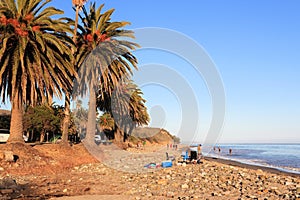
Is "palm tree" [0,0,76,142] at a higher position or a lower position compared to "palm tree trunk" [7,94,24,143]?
higher

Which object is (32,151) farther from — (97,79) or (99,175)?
(97,79)

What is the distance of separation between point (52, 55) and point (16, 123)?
527cm

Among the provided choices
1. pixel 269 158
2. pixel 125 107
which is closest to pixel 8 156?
pixel 125 107

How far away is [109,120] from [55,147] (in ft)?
111

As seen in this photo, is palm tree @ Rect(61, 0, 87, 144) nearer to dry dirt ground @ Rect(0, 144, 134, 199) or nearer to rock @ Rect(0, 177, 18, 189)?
dry dirt ground @ Rect(0, 144, 134, 199)

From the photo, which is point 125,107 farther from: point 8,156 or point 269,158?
point 8,156

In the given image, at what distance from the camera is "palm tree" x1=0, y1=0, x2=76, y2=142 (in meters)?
19.8

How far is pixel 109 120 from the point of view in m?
55.7

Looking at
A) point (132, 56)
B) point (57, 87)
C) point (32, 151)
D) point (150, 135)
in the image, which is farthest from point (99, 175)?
point (150, 135)

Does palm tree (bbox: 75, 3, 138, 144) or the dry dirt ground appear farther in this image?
palm tree (bbox: 75, 3, 138, 144)

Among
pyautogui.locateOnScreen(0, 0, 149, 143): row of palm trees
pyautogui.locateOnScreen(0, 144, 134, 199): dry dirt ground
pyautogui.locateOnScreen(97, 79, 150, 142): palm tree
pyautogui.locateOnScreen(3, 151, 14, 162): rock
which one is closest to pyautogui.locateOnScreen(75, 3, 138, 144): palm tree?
pyautogui.locateOnScreen(0, 0, 149, 143): row of palm trees

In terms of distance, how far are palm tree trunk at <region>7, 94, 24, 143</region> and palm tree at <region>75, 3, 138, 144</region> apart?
5.68 meters

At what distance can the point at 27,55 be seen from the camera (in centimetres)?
2053

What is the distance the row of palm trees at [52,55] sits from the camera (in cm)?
2002
